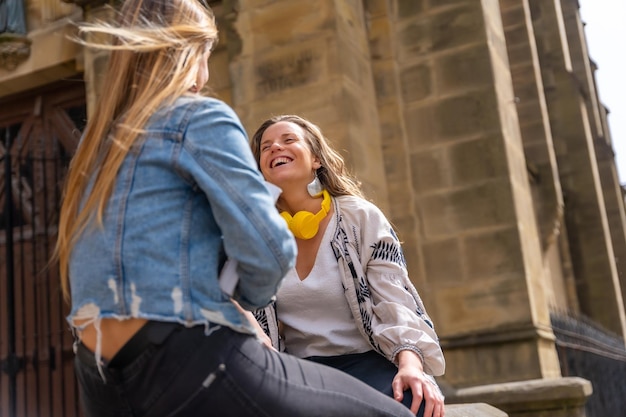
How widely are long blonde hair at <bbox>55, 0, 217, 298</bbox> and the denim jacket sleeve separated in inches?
5.3

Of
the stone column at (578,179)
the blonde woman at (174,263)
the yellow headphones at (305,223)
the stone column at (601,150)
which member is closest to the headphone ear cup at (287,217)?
the yellow headphones at (305,223)

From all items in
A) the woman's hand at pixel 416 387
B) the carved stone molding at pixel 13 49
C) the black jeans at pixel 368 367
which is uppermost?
the carved stone molding at pixel 13 49

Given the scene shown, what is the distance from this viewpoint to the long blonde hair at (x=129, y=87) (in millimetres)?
1652

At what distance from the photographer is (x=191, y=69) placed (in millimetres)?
1771

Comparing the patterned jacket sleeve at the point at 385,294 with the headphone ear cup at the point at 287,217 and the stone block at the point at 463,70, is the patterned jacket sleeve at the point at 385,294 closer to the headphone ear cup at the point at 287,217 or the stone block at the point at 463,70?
the headphone ear cup at the point at 287,217

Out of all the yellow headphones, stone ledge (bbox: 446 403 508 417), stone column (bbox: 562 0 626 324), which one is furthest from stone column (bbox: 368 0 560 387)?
stone column (bbox: 562 0 626 324)

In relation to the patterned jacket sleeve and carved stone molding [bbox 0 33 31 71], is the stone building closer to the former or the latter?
carved stone molding [bbox 0 33 31 71]

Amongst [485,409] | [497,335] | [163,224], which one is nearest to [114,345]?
[163,224]

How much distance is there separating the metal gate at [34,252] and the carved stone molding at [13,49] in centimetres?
44

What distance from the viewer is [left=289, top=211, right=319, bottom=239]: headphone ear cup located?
2.63 metres

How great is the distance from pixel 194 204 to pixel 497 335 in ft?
13.1

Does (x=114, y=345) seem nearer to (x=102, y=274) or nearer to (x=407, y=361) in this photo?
(x=102, y=274)

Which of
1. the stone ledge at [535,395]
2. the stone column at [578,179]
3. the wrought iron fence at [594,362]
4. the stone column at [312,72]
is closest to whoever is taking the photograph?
the stone ledge at [535,395]

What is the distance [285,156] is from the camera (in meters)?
2.75
